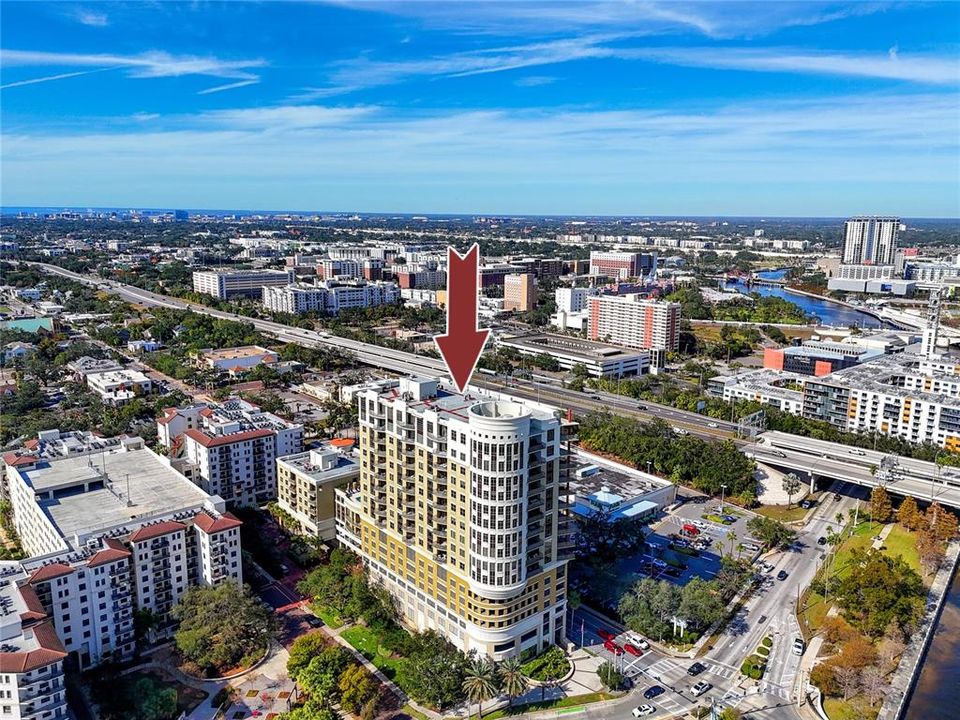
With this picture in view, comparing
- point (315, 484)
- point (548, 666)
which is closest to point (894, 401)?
point (548, 666)

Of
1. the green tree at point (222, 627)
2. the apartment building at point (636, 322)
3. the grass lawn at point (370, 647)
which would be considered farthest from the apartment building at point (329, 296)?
the grass lawn at point (370, 647)

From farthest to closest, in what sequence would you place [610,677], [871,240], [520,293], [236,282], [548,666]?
[871,240], [236,282], [520,293], [548,666], [610,677]

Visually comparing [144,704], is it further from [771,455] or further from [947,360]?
[947,360]

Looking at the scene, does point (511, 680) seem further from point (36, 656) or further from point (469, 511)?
point (36, 656)

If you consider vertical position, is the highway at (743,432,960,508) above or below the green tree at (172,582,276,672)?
above

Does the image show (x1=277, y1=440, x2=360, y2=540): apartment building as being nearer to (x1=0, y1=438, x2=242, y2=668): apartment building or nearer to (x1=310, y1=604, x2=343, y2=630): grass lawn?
(x1=0, y1=438, x2=242, y2=668): apartment building

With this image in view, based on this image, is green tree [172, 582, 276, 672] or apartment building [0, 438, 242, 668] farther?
green tree [172, 582, 276, 672]

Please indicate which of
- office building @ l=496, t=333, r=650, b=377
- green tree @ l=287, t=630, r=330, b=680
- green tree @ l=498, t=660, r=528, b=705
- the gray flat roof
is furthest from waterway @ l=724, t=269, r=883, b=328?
green tree @ l=287, t=630, r=330, b=680
